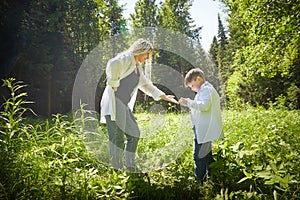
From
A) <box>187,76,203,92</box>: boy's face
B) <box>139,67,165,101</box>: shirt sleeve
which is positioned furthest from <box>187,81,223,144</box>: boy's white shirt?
<box>139,67,165,101</box>: shirt sleeve

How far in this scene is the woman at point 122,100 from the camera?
10.8ft

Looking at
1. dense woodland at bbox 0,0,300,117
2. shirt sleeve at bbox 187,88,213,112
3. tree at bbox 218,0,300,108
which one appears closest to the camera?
shirt sleeve at bbox 187,88,213,112

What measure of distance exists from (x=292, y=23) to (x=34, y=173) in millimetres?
8251

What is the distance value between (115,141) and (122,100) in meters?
0.46

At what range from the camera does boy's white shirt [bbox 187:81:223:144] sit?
3195 mm

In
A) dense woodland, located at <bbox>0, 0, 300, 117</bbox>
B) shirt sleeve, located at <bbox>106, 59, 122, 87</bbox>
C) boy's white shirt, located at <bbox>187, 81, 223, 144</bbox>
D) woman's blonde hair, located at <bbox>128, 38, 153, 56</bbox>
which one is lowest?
boy's white shirt, located at <bbox>187, 81, 223, 144</bbox>

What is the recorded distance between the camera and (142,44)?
336 cm

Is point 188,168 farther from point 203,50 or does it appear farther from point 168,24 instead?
point 203,50

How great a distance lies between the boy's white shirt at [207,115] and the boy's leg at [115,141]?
0.85 meters

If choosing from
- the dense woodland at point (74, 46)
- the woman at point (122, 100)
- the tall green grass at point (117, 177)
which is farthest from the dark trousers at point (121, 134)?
the dense woodland at point (74, 46)

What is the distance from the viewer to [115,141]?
3393 mm

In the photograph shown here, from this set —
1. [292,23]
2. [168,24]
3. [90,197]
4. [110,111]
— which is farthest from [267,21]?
[168,24]

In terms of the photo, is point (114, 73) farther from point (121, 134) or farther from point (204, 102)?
point (204, 102)

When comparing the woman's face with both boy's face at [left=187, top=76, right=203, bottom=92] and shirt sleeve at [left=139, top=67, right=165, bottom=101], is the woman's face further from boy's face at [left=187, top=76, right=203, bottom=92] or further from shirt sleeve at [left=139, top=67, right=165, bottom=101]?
boy's face at [left=187, top=76, right=203, bottom=92]
